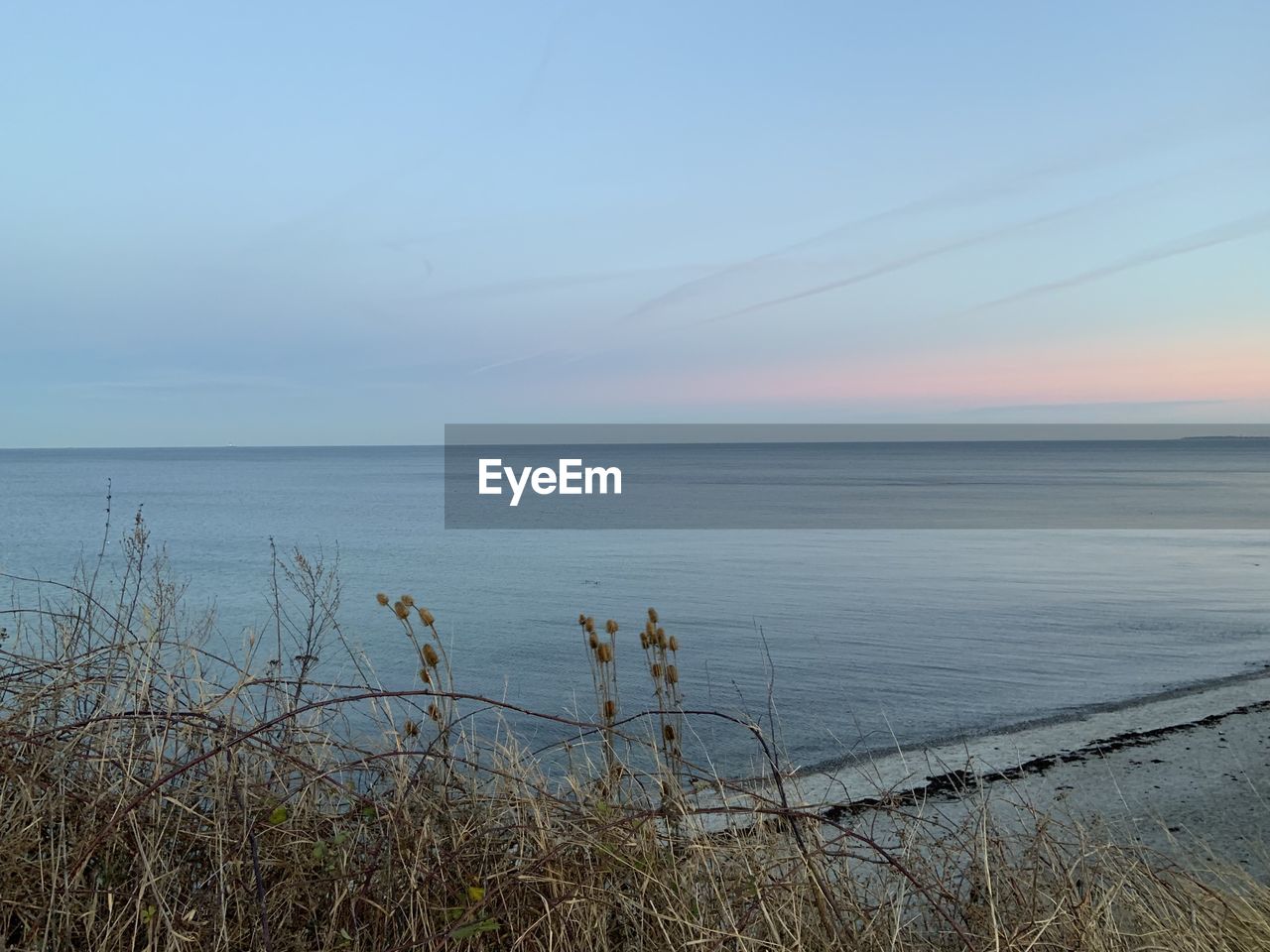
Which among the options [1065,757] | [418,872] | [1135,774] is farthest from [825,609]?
[418,872]

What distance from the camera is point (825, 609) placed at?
16.2m

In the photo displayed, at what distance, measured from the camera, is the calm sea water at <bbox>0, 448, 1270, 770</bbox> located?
34.7 feet

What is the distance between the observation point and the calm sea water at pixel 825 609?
10570 millimetres

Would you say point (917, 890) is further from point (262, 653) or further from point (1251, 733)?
point (262, 653)

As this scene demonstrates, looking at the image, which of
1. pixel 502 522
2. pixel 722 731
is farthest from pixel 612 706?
pixel 502 522

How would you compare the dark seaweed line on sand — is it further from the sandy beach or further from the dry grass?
the dry grass

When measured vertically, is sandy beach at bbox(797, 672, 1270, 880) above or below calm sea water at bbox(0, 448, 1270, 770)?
above

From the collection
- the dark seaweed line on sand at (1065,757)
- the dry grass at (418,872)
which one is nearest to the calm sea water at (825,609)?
the dark seaweed line on sand at (1065,757)

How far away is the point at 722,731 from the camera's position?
9094mm

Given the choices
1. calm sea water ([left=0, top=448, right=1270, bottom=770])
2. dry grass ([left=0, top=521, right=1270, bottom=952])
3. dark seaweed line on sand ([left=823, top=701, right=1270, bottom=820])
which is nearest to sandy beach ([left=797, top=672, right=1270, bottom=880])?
dark seaweed line on sand ([left=823, top=701, right=1270, bottom=820])

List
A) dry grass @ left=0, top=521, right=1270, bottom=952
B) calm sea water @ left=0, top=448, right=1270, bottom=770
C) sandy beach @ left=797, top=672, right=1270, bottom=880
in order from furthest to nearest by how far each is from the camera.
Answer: calm sea water @ left=0, top=448, right=1270, bottom=770 < sandy beach @ left=797, top=672, right=1270, bottom=880 < dry grass @ left=0, top=521, right=1270, bottom=952

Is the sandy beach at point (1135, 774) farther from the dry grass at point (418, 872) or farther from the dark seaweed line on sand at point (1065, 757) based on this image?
the dry grass at point (418, 872)

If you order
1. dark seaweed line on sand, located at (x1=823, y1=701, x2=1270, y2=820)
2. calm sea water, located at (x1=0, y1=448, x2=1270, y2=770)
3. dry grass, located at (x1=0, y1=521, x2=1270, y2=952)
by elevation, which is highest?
dry grass, located at (x1=0, y1=521, x2=1270, y2=952)

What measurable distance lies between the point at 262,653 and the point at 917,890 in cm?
926
